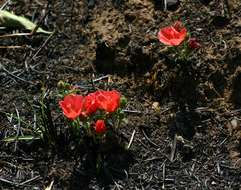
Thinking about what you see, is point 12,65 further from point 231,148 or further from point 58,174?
point 231,148

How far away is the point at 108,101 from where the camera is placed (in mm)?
3158

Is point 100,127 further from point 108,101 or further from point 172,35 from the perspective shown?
point 172,35

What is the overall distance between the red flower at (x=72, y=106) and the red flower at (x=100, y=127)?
0.10 m

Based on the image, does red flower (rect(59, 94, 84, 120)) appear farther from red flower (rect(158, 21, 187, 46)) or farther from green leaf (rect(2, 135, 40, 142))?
red flower (rect(158, 21, 187, 46))

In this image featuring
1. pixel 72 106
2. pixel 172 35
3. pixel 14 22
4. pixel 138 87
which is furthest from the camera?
pixel 14 22

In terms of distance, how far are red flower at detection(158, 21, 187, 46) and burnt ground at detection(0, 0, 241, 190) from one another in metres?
0.19

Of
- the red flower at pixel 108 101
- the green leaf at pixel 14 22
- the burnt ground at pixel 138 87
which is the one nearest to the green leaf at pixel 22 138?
the burnt ground at pixel 138 87

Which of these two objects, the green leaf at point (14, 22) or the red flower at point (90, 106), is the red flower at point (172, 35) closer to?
the red flower at point (90, 106)

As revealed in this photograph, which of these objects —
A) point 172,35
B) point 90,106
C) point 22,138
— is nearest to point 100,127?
point 90,106

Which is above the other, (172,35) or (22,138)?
(172,35)

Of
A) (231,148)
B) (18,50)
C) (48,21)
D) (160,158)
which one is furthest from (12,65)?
(231,148)

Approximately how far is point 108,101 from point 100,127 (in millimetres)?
134

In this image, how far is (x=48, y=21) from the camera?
12.9 ft

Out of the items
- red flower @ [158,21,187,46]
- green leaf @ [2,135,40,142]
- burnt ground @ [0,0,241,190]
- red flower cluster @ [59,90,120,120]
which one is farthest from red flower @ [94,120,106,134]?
red flower @ [158,21,187,46]
